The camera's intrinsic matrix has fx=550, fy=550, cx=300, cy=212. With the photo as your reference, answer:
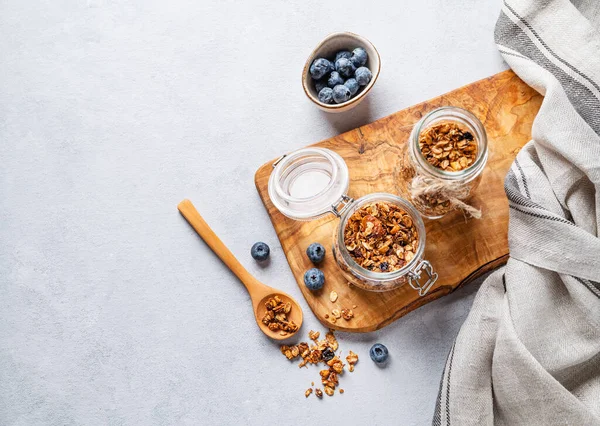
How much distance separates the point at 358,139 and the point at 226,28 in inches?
20.6

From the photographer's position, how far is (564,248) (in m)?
1.16

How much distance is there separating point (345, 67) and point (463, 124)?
336 mm

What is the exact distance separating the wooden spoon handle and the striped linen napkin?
52 centimetres

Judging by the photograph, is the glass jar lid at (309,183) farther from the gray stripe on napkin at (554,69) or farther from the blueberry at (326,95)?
the gray stripe on napkin at (554,69)

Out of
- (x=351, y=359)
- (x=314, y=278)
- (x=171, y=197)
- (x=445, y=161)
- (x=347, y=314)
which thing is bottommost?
(x=351, y=359)

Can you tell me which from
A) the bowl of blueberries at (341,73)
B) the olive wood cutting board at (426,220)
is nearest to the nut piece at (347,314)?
the olive wood cutting board at (426,220)

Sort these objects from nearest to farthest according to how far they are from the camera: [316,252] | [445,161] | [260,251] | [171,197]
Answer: [445,161]
[316,252]
[260,251]
[171,197]

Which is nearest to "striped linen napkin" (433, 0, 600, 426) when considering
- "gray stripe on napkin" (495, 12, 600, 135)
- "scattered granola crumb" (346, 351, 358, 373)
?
"gray stripe on napkin" (495, 12, 600, 135)

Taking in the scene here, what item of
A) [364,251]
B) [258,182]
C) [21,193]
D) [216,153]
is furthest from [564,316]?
[21,193]

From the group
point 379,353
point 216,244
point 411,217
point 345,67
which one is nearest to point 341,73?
point 345,67

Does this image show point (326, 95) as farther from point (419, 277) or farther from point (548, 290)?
point (548, 290)

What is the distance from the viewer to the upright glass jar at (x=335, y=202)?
1.16m

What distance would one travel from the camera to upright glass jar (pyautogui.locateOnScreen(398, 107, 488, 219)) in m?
1.13

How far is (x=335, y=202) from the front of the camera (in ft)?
4.11
